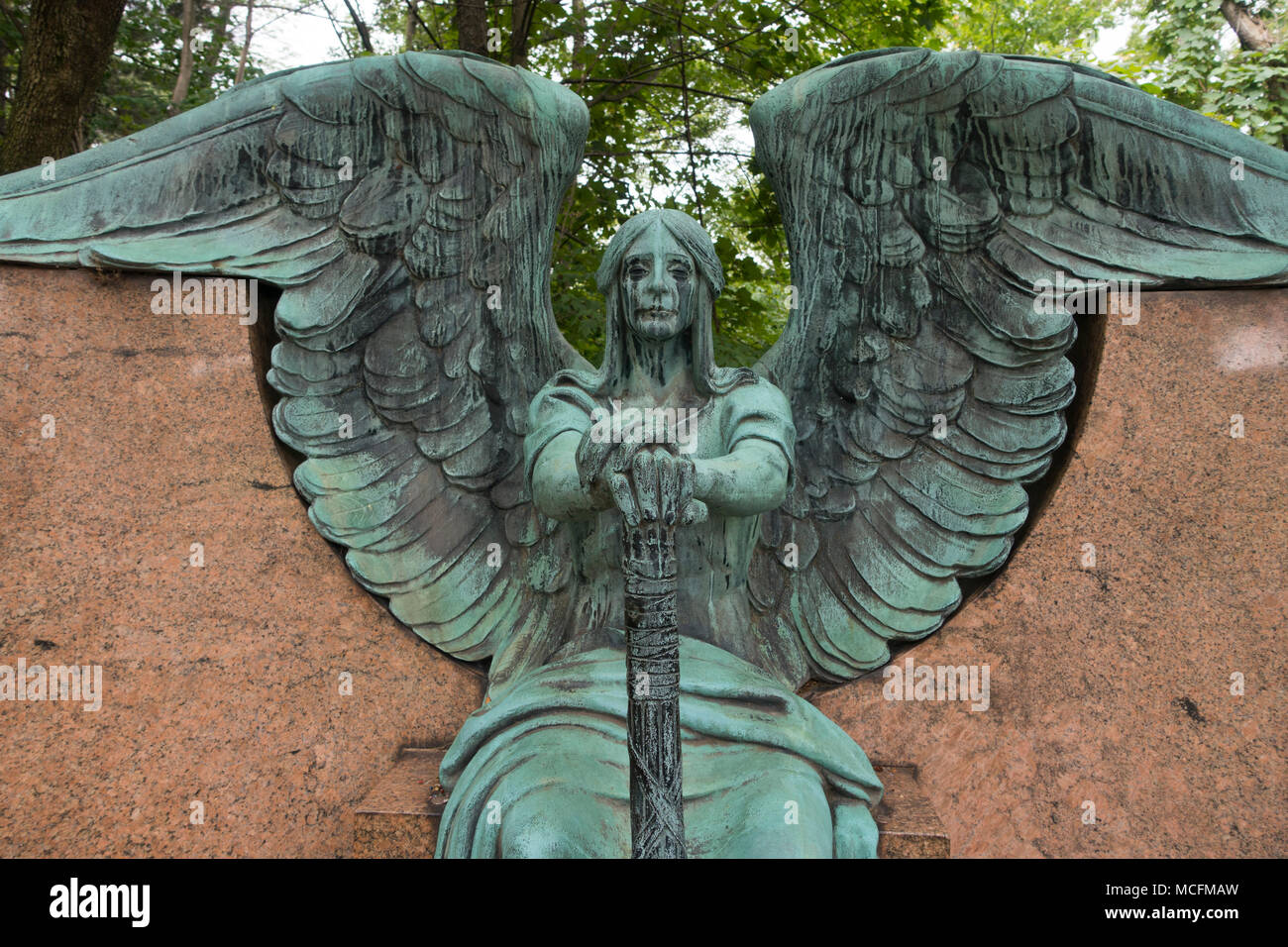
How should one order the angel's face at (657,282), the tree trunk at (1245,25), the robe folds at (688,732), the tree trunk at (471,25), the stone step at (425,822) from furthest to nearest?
the tree trunk at (1245,25), the tree trunk at (471,25), the angel's face at (657,282), the stone step at (425,822), the robe folds at (688,732)

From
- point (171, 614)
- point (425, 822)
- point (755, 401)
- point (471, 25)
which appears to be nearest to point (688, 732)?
point (425, 822)

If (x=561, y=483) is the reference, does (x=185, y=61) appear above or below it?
above

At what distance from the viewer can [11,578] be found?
9.18ft

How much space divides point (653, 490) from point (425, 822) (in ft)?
3.45

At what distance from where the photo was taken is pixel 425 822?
2.52 m

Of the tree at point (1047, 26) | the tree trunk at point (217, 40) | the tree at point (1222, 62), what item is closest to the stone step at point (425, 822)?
the tree at point (1222, 62)

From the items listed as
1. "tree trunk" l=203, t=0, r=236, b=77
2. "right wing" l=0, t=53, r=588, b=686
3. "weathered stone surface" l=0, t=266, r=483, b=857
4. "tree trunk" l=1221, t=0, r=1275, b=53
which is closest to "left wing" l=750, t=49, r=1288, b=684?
"right wing" l=0, t=53, r=588, b=686

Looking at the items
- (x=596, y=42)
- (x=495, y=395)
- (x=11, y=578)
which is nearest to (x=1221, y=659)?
(x=495, y=395)

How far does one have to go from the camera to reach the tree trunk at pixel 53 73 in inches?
171

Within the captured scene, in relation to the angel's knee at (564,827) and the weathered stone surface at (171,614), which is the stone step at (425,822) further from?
the angel's knee at (564,827)

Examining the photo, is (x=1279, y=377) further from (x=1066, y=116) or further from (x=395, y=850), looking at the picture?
(x=395, y=850)

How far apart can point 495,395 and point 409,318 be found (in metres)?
0.32

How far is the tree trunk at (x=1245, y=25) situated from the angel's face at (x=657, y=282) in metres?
11.3

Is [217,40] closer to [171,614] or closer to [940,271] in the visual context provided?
[171,614]
